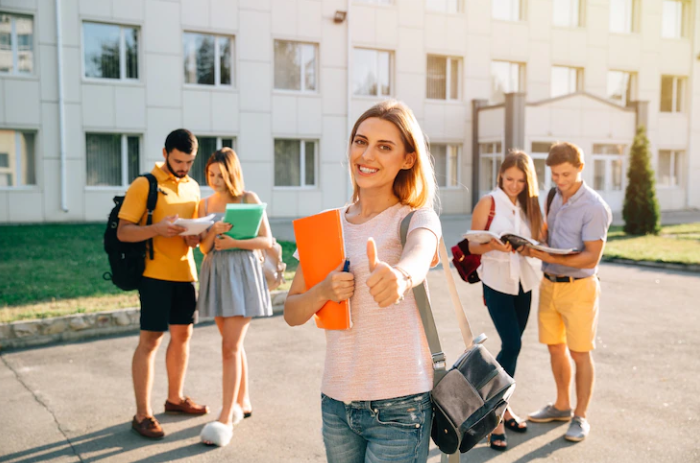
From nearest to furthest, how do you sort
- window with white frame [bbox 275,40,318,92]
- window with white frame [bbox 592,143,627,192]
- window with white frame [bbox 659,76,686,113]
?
window with white frame [bbox 275,40,318,92] → window with white frame [bbox 592,143,627,192] → window with white frame [bbox 659,76,686,113]

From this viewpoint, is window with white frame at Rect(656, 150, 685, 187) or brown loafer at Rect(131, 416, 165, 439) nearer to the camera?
brown loafer at Rect(131, 416, 165, 439)

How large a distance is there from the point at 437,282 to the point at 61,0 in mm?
15594

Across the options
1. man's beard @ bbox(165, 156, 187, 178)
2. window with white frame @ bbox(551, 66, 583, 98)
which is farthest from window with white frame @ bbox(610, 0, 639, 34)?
man's beard @ bbox(165, 156, 187, 178)

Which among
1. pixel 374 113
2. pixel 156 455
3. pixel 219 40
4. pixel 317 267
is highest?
pixel 219 40

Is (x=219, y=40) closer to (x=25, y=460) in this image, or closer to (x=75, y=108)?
(x=75, y=108)

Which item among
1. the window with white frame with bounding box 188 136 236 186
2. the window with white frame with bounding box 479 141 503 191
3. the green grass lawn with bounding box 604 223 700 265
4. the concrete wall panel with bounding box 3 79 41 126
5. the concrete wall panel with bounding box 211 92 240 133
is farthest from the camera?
the window with white frame with bounding box 479 141 503 191

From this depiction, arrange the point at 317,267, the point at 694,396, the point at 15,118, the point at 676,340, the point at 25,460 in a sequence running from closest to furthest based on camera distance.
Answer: the point at 317,267 < the point at 25,460 < the point at 694,396 < the point at 676,340 < the point at 15,118

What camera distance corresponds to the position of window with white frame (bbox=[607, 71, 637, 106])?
2869cm

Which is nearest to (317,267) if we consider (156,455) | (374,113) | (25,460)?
(374,113)

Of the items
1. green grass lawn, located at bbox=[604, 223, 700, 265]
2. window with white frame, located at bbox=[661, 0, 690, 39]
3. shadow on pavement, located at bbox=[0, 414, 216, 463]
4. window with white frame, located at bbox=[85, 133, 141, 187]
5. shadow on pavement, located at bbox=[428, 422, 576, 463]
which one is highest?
window with white frame, located at bbox=[661, 0, 690, 39]

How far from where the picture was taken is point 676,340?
7.24 metres

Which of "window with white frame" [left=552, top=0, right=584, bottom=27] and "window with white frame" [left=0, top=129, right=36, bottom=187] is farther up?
"window with white frame" [left=552, top=0, right=584, bottom=27]

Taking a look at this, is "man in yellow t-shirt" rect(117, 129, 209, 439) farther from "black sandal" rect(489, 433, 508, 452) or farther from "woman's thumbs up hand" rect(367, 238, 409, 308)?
"woman's thumbs up hand" rect(367, 238, 409, 308)

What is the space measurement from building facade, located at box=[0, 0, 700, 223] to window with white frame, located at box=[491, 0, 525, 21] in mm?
54
